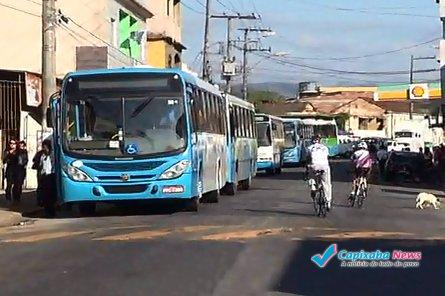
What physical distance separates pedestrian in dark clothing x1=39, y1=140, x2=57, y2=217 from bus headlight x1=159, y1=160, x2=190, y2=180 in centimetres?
346

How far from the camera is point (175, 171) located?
21328 mm

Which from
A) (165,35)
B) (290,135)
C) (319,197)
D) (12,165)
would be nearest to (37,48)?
(12,165)

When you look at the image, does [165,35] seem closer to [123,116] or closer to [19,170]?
[19,170]

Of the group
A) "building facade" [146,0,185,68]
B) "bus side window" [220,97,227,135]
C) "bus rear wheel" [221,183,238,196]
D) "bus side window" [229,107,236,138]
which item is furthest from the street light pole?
"bus side window" [220,97,227,135]

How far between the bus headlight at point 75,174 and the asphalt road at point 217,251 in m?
0.92

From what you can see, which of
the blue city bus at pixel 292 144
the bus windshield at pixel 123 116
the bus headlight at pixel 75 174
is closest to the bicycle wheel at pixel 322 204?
the bus windshield at pixel 123 116

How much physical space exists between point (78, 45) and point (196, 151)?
1856 centimetres

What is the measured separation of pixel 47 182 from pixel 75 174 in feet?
8.02

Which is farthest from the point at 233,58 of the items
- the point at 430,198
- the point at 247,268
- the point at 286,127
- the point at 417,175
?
the point at 247,268

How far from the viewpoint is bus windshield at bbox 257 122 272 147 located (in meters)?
47.6

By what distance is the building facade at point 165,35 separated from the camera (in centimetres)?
5656

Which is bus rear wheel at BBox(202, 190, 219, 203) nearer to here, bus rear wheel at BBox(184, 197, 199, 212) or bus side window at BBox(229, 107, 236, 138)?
bus rear wheel at BBox(184, 197, 199, 212)

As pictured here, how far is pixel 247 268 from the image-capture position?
1272 centimetres

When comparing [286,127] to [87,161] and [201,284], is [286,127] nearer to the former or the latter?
[87,161]
